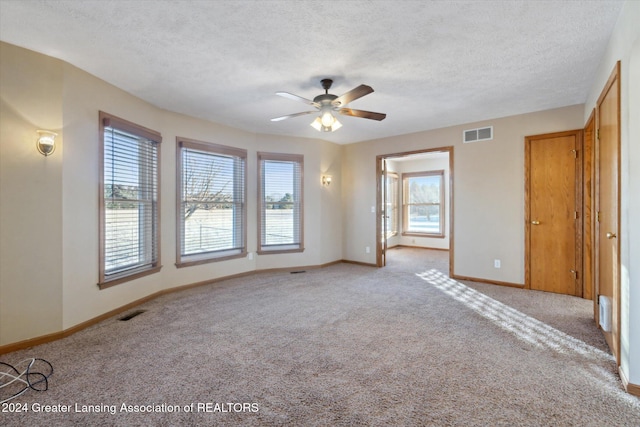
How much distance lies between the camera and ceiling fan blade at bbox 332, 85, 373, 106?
2760mm

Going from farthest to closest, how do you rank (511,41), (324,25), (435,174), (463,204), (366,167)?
(435,174) < (366,167) < (463,204) < (511,41) < (324,25)

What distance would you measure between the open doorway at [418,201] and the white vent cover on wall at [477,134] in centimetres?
329

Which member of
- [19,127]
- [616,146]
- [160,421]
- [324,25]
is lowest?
[160,421]

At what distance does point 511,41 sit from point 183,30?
2724mm

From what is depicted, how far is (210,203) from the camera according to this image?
4805 mm

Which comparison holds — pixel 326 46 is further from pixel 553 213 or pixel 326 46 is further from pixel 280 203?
pixel 553 213

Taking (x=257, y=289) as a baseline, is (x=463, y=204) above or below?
above

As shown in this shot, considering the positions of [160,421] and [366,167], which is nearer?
[160,421]

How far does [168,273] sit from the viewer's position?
169 inches

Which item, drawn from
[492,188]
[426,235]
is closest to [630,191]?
[492,188]

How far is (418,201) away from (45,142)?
27.5 feet

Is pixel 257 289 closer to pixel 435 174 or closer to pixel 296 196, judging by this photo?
pixel 296 196

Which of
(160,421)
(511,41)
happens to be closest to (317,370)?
(160,421)

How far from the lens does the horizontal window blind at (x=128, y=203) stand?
3.41 metres
